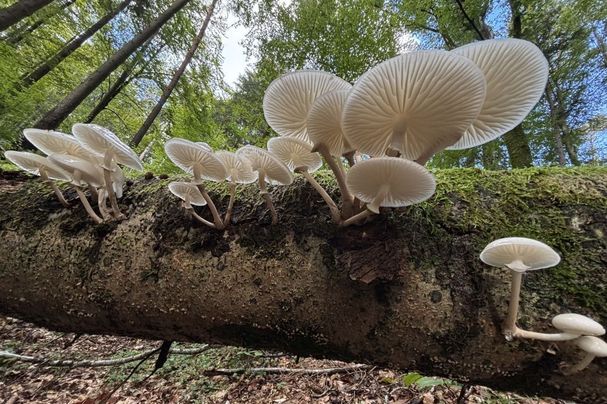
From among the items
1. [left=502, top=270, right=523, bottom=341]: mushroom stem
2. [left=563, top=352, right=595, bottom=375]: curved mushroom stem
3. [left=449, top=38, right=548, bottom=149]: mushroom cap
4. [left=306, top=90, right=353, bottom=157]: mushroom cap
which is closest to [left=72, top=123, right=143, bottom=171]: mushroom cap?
[left=306, top=90, right=353, bottom=157]: mushroom cap

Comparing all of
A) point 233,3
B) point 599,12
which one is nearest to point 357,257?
point 599,12

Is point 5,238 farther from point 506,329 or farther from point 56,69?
point 56,69

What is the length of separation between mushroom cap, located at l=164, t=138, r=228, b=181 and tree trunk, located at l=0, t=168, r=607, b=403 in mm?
179

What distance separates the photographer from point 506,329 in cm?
94

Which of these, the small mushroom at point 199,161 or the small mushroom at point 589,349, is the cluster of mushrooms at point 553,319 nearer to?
the small mushroom at point 589,349

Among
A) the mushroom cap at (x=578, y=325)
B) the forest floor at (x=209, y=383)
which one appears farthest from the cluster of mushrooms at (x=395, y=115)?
the forest floor at (x=209, y=383)

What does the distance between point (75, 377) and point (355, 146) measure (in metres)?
4.98

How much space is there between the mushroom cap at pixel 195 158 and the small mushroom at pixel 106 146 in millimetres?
168

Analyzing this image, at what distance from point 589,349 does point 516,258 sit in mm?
276

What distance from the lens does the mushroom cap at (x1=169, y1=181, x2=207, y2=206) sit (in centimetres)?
134

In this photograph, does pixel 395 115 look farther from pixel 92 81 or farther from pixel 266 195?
pixel 92 81

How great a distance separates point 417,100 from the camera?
1.03 meters

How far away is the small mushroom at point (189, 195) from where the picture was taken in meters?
1.33

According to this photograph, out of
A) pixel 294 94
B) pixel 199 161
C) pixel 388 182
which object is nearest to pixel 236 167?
pixel 199 161
